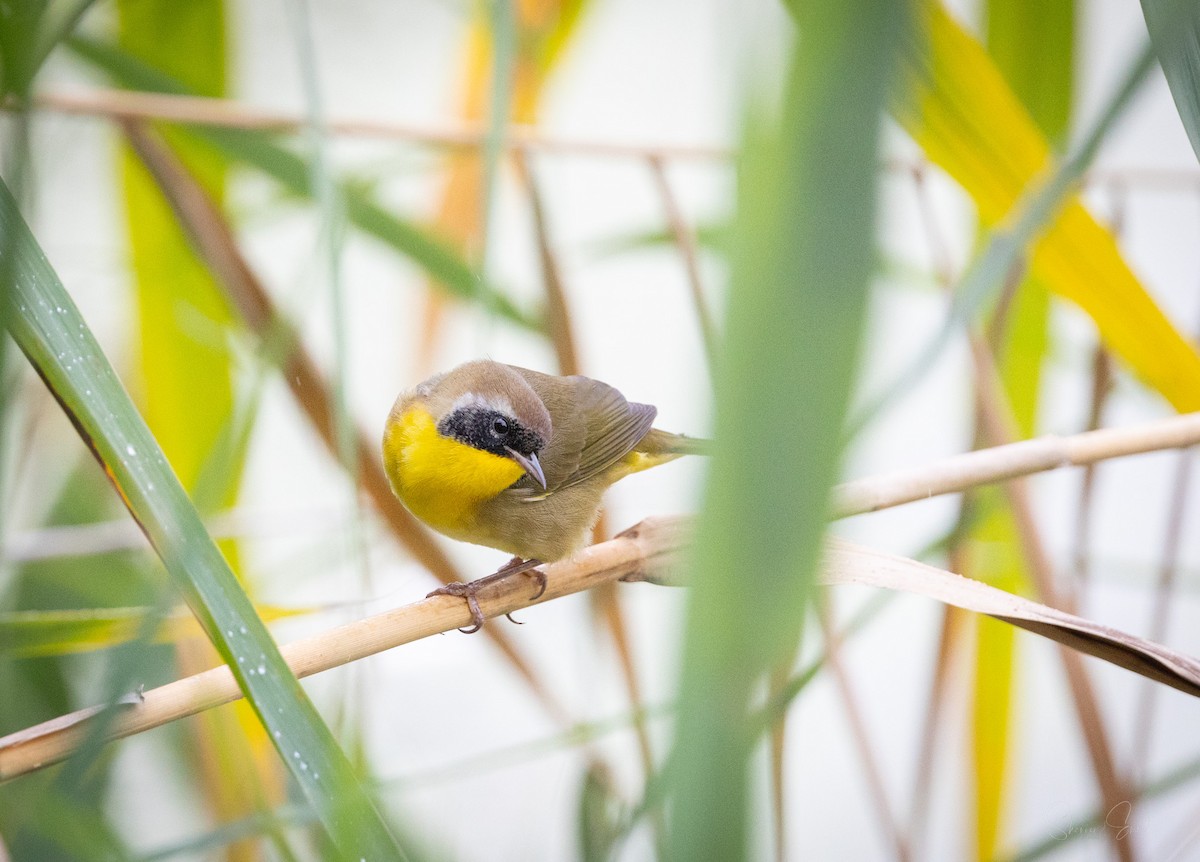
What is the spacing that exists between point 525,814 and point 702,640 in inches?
65.6

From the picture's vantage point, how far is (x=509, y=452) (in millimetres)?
1472

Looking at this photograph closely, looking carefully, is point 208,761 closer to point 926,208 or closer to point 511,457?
point 511,457

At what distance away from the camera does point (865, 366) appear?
385 millimetres

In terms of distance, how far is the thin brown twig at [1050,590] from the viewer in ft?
4.62

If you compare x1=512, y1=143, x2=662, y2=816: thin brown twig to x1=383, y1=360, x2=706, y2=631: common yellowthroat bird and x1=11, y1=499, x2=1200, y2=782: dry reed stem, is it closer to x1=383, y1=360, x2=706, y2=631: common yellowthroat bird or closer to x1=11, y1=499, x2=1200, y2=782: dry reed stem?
x1=383, y1=360, x2=706, y2=631: common yellowthroat bird

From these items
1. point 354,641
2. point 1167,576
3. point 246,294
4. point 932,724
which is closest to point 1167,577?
point 1167,576

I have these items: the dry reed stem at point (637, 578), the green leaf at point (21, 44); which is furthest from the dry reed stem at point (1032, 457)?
the green leaf at point (21, 44)

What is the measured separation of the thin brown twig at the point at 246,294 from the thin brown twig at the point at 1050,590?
943 millimetres

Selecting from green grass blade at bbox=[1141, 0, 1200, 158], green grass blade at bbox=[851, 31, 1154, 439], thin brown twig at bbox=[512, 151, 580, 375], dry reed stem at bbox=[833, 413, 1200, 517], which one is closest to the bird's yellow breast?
thin brown twig at bbox=[512, 151, 580, 375]

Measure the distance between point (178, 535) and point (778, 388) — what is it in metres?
0.47

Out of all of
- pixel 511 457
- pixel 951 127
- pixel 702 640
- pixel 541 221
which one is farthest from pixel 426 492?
pixel 702 640

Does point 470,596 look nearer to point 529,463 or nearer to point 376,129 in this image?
point 529,463

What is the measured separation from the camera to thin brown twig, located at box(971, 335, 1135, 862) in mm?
1408

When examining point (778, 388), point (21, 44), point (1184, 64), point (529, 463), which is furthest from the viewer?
point (529, 463)
